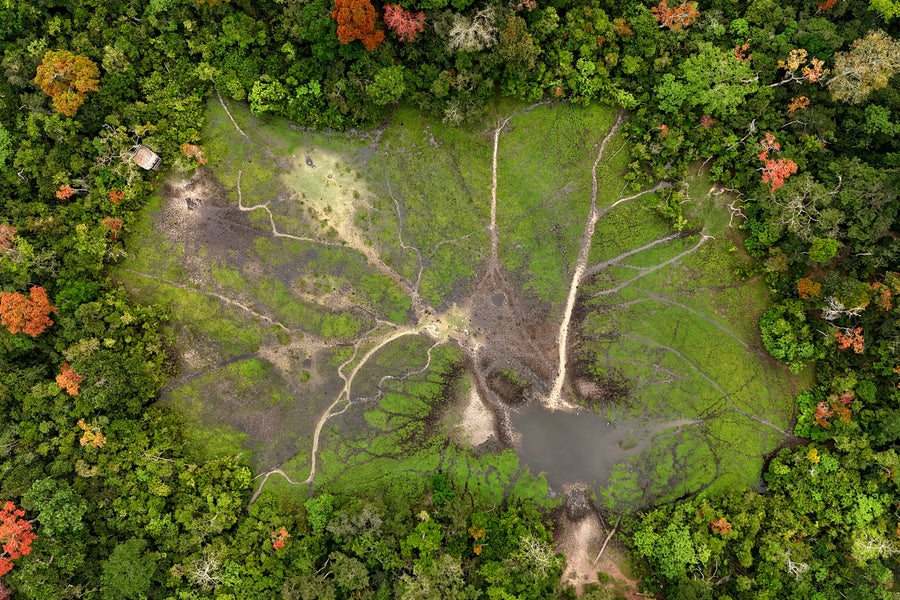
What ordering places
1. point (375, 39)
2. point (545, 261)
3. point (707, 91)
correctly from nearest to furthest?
1. point (375, 39)
2. point (707, 91)
3. point (545, 261)

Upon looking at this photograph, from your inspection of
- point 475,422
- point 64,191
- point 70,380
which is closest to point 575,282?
point 475,422

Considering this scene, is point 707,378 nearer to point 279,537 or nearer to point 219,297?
point 279,537

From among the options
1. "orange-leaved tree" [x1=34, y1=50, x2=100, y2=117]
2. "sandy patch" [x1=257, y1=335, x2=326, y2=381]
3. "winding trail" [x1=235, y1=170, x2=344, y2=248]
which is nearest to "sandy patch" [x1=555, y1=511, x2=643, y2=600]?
"sandy patch" [x1=257, y1=335, x2=326, y2=381]

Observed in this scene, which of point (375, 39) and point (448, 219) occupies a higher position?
point (375, 39)

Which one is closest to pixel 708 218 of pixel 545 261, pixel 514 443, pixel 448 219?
pixel 545 261

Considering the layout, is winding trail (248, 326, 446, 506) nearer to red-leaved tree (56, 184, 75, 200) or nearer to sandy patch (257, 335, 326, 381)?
sandy patch (257, 335, 326, 381)

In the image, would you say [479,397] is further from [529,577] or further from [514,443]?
[529,577]

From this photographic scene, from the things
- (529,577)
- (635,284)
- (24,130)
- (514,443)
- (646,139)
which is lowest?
(529,577)
